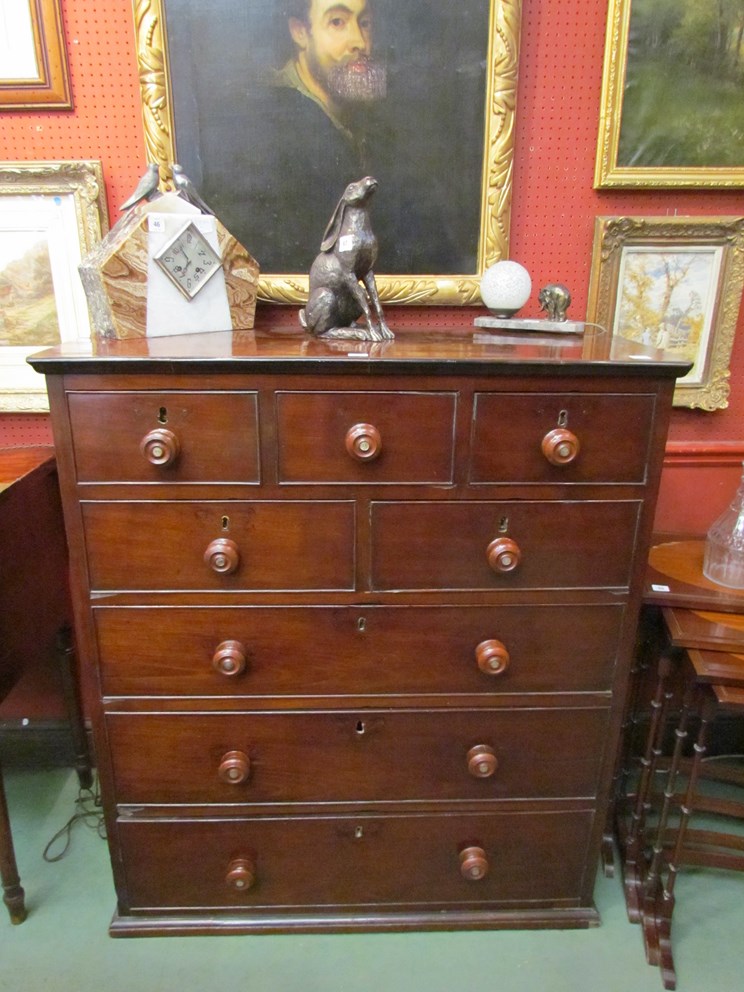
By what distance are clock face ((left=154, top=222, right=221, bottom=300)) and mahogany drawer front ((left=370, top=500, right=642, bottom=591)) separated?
2.19ft

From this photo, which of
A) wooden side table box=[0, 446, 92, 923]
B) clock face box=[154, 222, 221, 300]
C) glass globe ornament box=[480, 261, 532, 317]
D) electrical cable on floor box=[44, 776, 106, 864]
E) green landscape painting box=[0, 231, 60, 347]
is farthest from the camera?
electrical cable on floor box=[44, 776, 106, 864]

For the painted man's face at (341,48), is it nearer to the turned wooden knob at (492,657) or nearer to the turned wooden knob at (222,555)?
the turned wooden knob at (222,555)

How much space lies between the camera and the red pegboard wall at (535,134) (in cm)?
171

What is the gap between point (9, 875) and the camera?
5.58ft

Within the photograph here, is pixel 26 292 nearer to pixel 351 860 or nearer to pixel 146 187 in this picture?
pixel 146 187

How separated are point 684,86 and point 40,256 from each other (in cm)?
176

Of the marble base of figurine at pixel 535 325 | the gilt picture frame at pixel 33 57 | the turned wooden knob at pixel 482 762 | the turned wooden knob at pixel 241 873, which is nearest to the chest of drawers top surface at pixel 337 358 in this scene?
the marble base of figurine at pixel 535 325

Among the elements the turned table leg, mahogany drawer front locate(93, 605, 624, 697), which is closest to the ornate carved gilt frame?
mahogany drawer front locate(93, 605, 624, 697)

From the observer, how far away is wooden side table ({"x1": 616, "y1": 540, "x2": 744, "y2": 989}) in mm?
1529

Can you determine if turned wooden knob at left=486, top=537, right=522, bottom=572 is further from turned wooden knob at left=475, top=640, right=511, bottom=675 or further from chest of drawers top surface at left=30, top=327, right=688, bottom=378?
chest of drawers top surface at left=30, top=327, right=688, bottom=378

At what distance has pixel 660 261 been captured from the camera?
1.89m

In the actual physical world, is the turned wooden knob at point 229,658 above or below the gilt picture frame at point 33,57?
below

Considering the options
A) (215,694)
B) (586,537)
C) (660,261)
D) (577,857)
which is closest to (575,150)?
(660,261)

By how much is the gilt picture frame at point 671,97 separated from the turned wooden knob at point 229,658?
4.94ft
